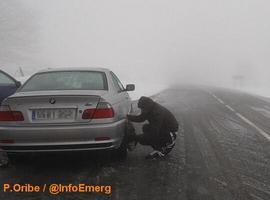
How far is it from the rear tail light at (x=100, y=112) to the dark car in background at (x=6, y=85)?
12.9ft

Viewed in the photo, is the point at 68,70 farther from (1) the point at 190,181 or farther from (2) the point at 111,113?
(1) the point at 190,181

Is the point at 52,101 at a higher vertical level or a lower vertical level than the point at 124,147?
higher

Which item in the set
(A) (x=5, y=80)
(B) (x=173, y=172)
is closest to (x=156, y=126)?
(B) (x=173, y=172)

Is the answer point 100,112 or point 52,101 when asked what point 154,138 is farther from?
point 52,101

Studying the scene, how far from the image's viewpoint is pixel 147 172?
5.61m

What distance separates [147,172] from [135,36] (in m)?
126

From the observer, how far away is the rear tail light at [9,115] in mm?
5309

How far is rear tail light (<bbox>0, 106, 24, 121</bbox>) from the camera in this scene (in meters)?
5.31

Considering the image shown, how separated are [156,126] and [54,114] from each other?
1.72 meters

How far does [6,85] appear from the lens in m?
8.87

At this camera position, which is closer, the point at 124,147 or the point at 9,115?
the point at 9,115

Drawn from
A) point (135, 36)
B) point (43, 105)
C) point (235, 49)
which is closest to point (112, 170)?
point (43, 105)

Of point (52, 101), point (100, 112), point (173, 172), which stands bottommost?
point (173, 172)

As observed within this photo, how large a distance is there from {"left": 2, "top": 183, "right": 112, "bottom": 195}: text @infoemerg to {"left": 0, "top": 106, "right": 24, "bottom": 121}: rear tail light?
89cm
